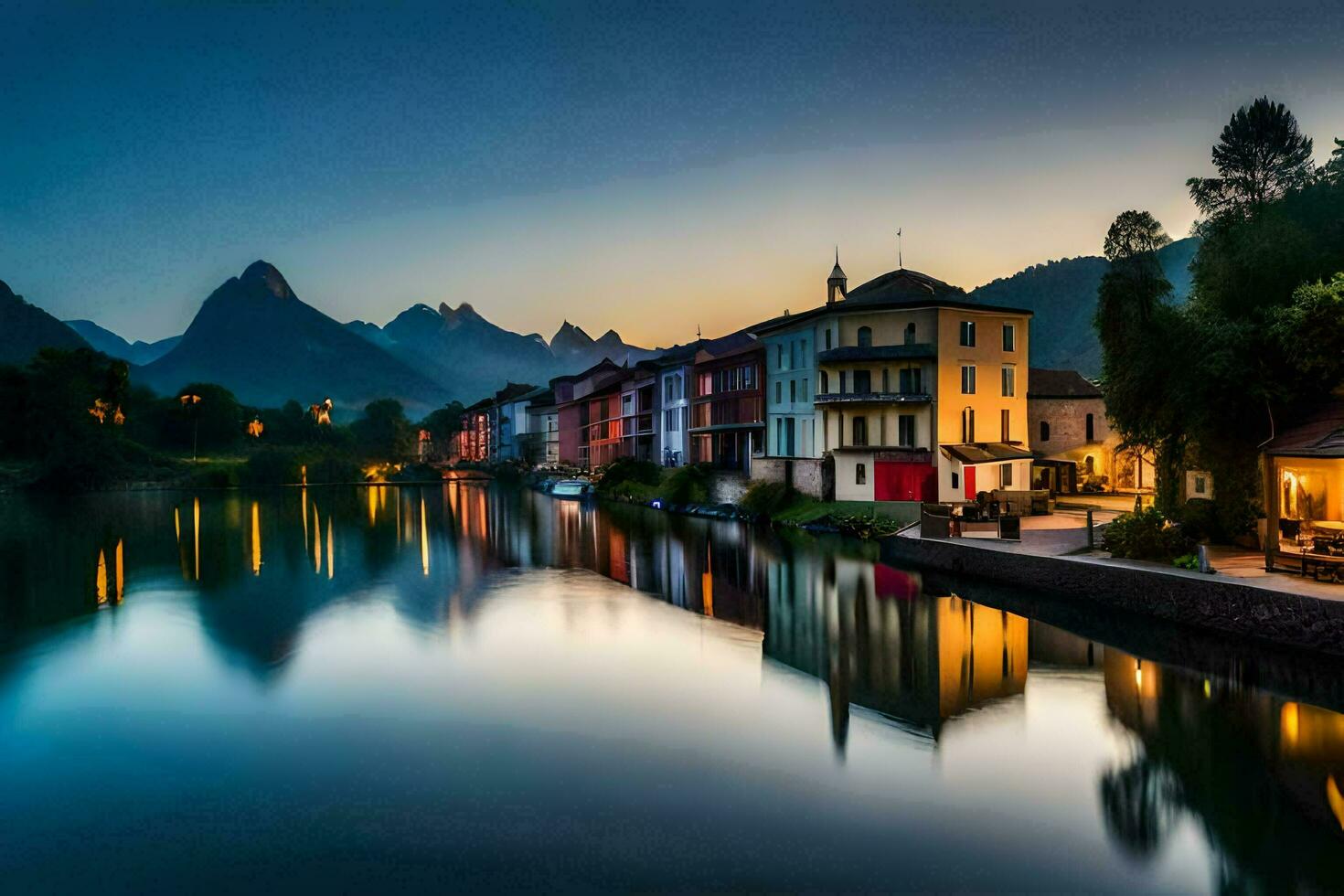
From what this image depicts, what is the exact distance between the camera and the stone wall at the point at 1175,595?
1962cm

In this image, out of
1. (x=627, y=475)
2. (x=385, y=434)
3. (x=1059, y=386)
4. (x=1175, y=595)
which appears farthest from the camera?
(x=385, y=434)

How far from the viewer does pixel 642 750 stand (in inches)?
619

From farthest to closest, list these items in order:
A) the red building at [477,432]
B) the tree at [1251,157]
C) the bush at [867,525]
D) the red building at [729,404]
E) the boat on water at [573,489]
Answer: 1. the red building at [477,432]
2. the boat on water at [573,489]
3. the red building at [729,404]
4. the bush at [867,525]
5. the tree at [1251,157]

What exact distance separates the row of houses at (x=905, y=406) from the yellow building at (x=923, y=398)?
0.24 ft

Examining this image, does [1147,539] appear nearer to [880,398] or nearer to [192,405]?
[880,398]

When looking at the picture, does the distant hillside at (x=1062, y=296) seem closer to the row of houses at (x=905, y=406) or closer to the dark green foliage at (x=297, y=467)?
the row of houses at (x=905, y=406)

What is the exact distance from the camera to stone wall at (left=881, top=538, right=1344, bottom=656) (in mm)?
19625

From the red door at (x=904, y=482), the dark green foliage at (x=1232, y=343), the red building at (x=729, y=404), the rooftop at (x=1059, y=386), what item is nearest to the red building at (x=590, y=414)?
the red building at (x=729, y=404)

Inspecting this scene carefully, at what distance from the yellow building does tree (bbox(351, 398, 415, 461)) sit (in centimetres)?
12692

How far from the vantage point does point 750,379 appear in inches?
2482

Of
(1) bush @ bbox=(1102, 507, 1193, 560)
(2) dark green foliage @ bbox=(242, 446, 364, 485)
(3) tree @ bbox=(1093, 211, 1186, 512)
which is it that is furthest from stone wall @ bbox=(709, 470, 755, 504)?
(2) dark green foliage @ bbox=(242, 446, 364, 485)

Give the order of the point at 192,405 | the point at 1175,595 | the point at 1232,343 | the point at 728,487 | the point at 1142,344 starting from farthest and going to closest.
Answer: the point at 192,405, the point at 728,487, the point at 1142,344, the point at 1232,343, the point at 1175,595

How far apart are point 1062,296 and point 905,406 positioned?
129m

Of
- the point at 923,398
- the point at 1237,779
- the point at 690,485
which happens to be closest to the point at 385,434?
the point at 690,485
